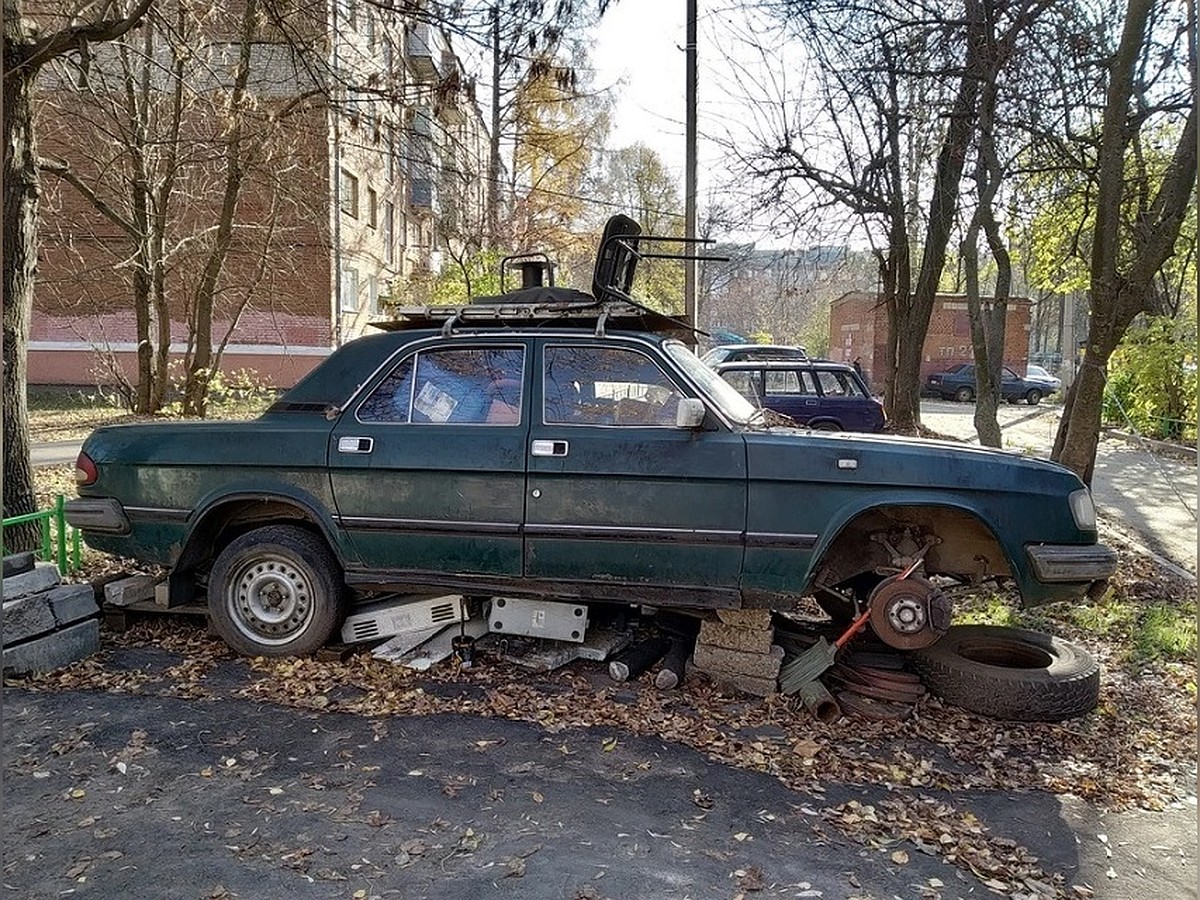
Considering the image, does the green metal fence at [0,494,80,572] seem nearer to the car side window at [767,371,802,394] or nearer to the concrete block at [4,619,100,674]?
the concrete block at [4,619,100,674]

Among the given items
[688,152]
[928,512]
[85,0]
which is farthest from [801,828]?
[688,152]

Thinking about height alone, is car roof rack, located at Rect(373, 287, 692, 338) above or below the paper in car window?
above

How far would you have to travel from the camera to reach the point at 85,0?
8.00 m

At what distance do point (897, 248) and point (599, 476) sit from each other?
493 inches

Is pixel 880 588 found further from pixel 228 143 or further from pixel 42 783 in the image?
pixel 228 143

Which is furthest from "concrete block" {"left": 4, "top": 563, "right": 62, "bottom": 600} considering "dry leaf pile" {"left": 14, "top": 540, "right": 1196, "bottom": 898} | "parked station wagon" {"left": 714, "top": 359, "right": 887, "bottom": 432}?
"parked station wagon" {"left": 714, "top": 359, "right": 887, "bottom": 432}

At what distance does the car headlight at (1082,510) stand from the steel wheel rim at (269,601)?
4.29 metres

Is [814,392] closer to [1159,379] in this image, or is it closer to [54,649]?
[1159,379]

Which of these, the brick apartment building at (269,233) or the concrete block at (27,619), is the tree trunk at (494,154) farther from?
the concrete block at (27,619)

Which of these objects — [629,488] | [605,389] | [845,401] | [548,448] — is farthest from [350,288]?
[629,488]

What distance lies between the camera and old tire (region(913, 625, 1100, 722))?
454 centimetres

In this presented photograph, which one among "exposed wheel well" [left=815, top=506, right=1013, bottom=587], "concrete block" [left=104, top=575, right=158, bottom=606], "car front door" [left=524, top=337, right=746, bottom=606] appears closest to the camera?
"car front door" [left=524, top=337, right=746, bottom=606]

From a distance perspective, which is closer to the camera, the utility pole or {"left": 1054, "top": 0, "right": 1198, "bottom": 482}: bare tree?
{"left": 1054, "top": 0, "right": 1198, "bottom": 482}: bare tree

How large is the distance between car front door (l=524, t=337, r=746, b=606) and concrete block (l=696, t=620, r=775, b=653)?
0.97 ft
